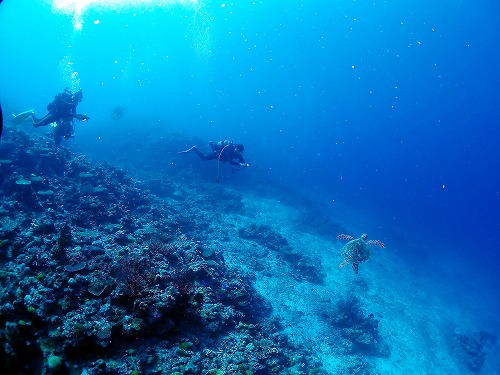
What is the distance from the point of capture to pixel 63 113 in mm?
15672

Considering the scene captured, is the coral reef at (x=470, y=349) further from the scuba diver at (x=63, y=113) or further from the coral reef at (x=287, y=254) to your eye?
the scuba diver at (x=63, y=113)

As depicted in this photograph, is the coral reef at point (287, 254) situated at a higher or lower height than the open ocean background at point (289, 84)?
lower

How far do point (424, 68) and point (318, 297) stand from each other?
356 feet

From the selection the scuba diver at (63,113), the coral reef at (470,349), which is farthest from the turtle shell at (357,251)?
the scuba diver at (63,113)

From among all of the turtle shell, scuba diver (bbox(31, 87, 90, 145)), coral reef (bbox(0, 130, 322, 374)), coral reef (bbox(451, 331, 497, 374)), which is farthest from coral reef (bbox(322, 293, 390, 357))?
scuba diver (bbox(31, 87, 90, 145))

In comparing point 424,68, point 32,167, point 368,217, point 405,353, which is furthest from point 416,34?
point 32,167

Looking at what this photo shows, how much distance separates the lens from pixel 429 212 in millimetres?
66938

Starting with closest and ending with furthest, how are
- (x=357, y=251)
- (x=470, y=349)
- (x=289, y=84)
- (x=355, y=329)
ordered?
(x=357, y=251) → (x=355, y=329) → (x=470, y=349) → (x=289, y=84)

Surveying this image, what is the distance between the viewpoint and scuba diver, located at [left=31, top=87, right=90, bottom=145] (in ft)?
50.1

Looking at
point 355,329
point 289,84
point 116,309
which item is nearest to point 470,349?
point 355,329

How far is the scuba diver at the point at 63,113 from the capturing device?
1527 centimetres

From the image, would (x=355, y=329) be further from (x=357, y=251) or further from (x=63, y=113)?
(x=63, y=113)

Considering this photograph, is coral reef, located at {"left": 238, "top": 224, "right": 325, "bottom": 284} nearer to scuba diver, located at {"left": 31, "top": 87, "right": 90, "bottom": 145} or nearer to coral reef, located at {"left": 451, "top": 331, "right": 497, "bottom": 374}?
coral reef, located at {"left": 451, "top": 331, "right": 497, "bottom": 374}

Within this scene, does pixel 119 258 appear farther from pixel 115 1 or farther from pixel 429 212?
pixel 115 1
